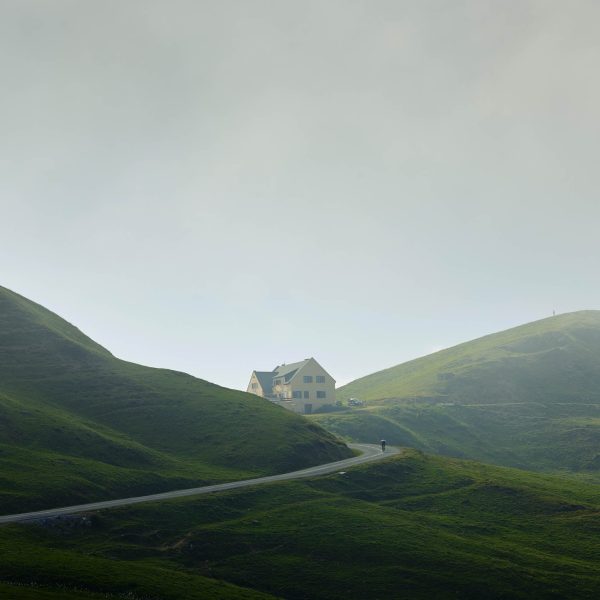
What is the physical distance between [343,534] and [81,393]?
7717 cm

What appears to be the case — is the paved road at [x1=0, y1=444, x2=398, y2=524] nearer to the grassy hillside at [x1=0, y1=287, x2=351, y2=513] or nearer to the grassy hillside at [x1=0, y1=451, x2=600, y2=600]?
the grassy hillside at [x1=0, y1=287, x2=351, y2=513]

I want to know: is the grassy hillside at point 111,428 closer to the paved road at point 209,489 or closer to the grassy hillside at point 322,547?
the paved road at point 209,489

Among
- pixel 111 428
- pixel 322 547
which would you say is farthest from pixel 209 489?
pixel 111 428

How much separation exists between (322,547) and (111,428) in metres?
61.4

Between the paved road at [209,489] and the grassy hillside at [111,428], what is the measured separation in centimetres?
272

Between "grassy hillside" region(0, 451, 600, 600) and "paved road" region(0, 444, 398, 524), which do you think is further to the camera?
"paved road" region(0, 444, 398, 524)

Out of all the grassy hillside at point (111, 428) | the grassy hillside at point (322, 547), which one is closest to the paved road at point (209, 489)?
the grassy hillside at point (111, 428)

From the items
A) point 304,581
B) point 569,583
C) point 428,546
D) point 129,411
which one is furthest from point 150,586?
point 129,411

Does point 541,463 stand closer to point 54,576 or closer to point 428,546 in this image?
point 428,546

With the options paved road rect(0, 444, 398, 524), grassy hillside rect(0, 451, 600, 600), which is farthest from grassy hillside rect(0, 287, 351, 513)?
grassy hillside rect(0, 451, 600, 600)

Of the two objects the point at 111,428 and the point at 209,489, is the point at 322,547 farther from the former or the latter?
the point at 111,428

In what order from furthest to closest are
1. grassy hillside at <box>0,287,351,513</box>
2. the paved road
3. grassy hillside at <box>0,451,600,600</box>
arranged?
grassy hillside at <box>0,287,351,513</box> → the paved road → grassy hillside at <box>0,451,600,600</box>

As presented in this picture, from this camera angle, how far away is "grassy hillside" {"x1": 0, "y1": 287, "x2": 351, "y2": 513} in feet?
293

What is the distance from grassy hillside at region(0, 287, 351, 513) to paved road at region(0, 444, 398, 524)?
2.72 metres
